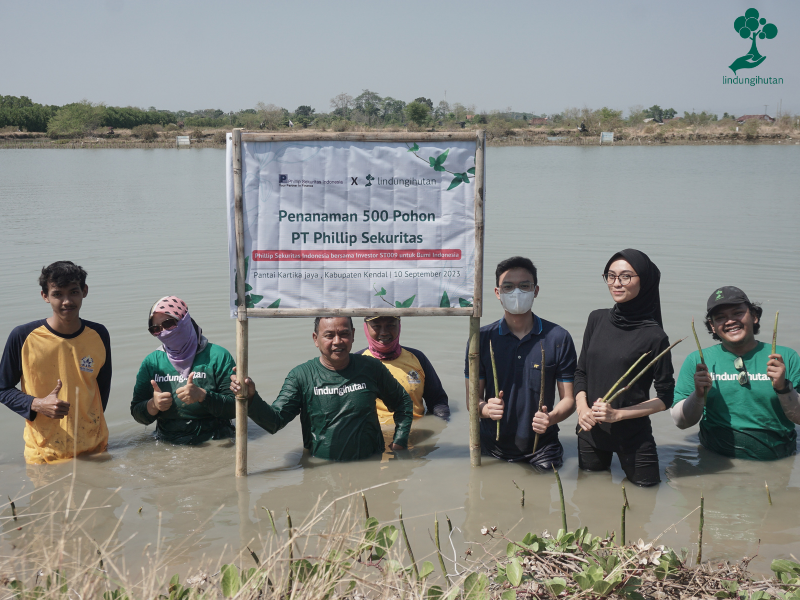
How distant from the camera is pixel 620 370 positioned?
457 centimetres

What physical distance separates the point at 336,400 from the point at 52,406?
1.90 metres

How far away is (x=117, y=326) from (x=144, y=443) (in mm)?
4207

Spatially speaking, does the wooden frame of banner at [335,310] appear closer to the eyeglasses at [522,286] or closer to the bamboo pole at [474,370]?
the bamboo pole at [474,370]

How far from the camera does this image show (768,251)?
13945mm

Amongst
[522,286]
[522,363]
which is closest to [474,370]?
[522,363]

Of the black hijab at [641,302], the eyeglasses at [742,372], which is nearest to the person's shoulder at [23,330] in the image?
the black hijab at [641,302]

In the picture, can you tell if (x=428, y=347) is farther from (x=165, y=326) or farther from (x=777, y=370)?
(x=777, y=370)

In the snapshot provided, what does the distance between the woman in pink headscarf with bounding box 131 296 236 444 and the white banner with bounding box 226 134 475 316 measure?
0.98m

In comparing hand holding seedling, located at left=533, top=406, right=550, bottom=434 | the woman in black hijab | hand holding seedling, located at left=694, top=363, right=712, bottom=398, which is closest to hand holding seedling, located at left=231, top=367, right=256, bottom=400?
hand holding seedling, located at left=533, top=406, right=550, bottom=434

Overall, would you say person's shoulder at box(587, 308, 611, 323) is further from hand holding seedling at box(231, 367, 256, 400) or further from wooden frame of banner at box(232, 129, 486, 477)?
hand holding seedling at box(231, 367, 256, 400)

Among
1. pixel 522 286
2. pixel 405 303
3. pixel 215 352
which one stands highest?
pixel 522 286

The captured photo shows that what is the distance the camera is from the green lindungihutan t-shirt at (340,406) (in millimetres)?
4914

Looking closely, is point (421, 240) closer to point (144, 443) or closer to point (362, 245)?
point (362, 245)

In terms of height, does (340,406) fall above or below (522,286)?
below
